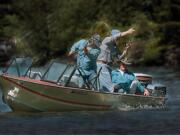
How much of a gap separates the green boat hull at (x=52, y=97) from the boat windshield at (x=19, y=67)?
822 mm

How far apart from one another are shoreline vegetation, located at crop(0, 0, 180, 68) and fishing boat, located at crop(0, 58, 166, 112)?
108ft

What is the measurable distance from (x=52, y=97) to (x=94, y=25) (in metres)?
38.3

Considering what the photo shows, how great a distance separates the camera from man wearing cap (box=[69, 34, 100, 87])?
25.9 meters

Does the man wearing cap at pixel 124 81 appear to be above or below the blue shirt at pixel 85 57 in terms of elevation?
below

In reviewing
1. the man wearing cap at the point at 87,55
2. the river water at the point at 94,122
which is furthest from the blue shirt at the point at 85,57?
the river water at the point at 94,122

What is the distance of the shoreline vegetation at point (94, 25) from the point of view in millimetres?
61594

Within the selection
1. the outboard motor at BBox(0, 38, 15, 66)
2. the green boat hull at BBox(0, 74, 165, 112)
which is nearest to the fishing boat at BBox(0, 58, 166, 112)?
the green boat hull at BBox(0, 74, 165, 112)

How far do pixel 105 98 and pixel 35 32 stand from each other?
4145cm

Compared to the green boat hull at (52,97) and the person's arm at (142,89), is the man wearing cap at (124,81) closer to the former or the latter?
the person's arm at (142,89)

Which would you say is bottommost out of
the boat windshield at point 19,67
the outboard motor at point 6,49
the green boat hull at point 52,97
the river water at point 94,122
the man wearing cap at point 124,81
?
the river water at point 94,122

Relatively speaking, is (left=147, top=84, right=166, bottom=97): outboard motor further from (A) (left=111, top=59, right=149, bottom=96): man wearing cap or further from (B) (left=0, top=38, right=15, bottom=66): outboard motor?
(B) (left=0, top=38, right=15, bottom=66): outboard motor

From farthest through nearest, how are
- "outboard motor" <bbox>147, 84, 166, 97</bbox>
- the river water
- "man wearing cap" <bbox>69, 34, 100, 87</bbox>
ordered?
"outboard motor" <bbox>147, 84, 166, 97</bbox>, "man wearing cap" <bbox>69, 34, 100, 87</bbox>, the river water

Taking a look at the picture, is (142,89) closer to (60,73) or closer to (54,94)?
(60,73)

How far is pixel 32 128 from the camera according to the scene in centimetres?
2238
